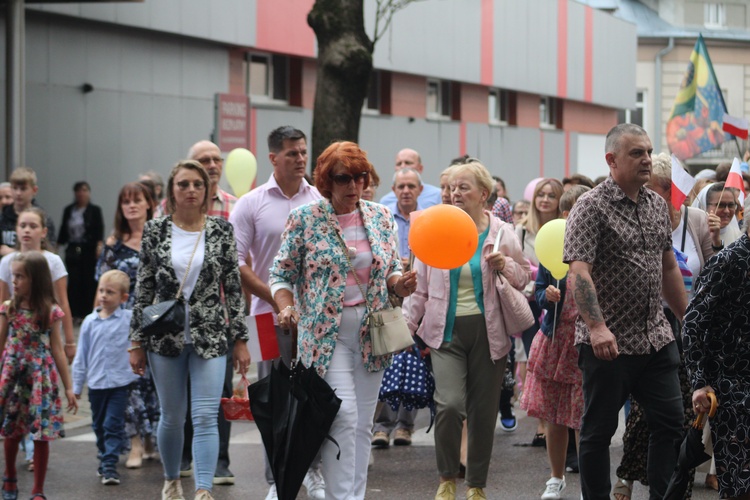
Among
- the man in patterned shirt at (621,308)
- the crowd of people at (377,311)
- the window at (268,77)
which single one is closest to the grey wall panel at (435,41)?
the window at (268,77)

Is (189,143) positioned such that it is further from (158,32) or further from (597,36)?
(597,36)

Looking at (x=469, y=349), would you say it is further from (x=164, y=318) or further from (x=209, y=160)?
(x=209, y=160)

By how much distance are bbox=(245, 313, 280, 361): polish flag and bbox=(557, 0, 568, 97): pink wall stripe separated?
2687 centimetres

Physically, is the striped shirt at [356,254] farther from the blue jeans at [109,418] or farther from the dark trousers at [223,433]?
the blue jeans at [109,418]

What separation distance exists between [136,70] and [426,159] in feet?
33.1

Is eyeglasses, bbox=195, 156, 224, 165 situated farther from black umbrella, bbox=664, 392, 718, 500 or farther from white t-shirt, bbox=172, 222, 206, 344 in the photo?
black umbrella, bbox=664, 392, 718, 500

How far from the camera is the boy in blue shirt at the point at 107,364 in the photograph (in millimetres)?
8453

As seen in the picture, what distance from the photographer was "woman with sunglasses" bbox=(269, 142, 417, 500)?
242 inches

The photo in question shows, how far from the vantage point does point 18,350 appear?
25.4ft

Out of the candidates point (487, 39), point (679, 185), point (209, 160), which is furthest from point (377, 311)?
point (487, 39)

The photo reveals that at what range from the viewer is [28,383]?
25.3 ft

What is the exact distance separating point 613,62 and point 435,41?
12.0 m

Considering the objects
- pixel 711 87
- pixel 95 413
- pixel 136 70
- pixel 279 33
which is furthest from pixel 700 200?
pixel 279 33

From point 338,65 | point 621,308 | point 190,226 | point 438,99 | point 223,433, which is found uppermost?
point 438,99
